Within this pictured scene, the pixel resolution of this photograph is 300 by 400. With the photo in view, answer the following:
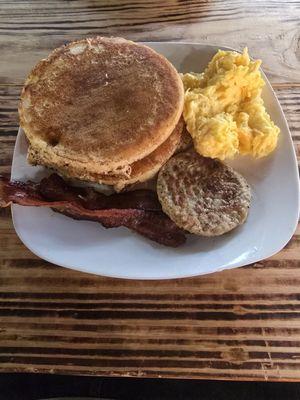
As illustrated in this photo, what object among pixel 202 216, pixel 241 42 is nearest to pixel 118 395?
pixel 202 216

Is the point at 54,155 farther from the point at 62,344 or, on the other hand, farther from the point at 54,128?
the point at 62,344

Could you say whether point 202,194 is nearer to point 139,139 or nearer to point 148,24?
point 139,139

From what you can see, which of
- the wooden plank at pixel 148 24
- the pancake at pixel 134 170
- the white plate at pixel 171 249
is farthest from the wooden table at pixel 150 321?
the wooden plank at pixel 148 24

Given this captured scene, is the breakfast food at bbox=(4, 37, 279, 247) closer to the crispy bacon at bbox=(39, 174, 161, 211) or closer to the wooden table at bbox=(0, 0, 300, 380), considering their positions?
the crispy bacon at bbox=(39, 174, 161, 211)

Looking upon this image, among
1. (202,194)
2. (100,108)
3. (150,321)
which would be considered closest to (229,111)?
(202,194)

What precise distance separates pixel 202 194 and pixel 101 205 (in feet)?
0.97

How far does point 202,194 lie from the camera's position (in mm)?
1277

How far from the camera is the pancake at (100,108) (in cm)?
123

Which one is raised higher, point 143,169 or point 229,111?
point 229,111

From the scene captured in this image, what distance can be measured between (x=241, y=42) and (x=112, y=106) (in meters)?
0.84

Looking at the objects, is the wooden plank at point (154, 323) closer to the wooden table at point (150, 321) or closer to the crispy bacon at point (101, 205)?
the wooden table at point (150, 321)

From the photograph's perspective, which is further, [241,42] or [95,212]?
[241,42]

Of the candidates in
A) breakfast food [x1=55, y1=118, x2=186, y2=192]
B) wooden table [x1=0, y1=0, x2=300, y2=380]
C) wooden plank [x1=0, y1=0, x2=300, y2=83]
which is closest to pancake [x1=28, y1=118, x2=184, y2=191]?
breakfast food [x1=55, y1=118, x2=186, y2=192]

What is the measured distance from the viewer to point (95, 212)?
124cm
